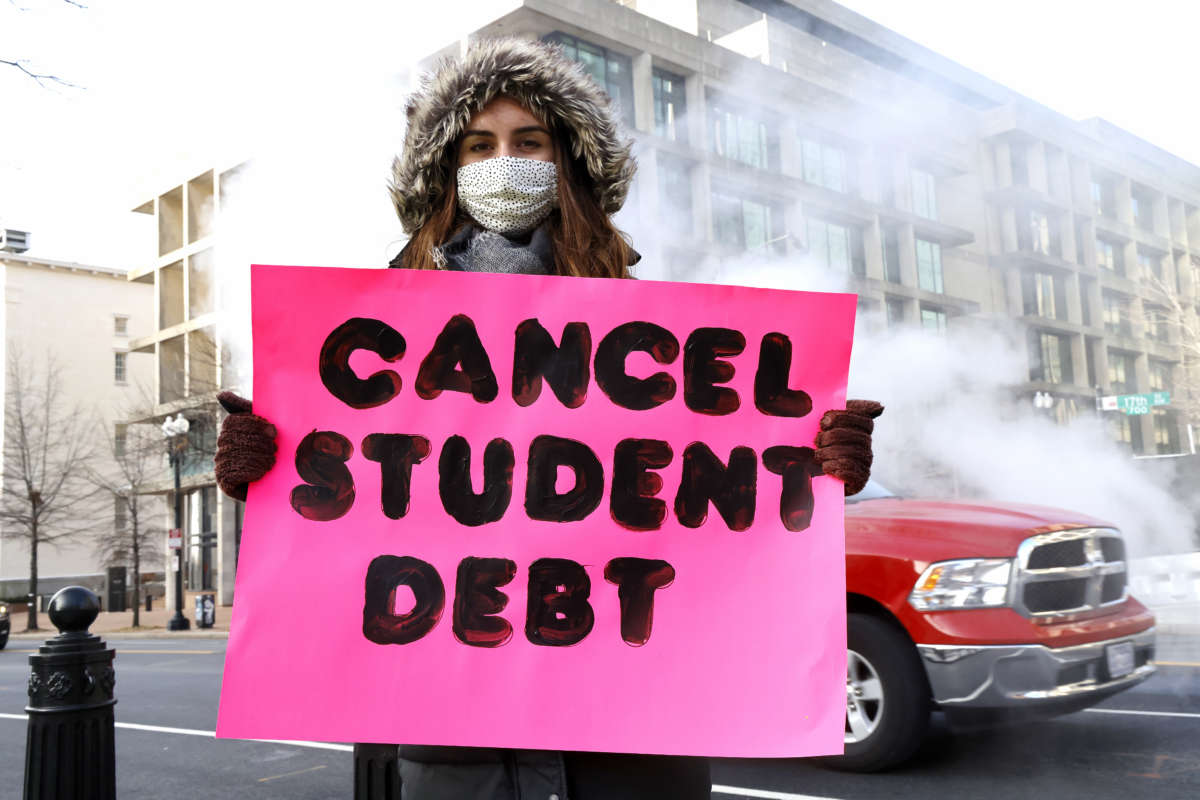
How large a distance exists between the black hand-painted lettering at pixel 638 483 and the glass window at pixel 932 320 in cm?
1374

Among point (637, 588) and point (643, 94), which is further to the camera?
point (643, 94)

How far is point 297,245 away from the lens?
11367mm

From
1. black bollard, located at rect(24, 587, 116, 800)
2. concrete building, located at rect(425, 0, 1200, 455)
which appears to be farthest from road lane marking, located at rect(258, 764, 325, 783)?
concrete building, located at rect(425, 0, 1200, 455)

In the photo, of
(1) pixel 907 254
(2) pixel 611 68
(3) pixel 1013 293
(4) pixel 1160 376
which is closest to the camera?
(1) pixel 907 254

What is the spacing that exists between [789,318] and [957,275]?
522 inches

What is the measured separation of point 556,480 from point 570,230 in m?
0.48

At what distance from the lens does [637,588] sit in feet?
5.46

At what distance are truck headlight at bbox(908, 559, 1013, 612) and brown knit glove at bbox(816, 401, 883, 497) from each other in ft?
9.60

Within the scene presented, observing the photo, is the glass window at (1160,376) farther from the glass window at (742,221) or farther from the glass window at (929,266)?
the glass window at (742,221)

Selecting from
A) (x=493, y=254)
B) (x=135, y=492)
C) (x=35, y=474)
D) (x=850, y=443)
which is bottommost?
(x=850, y=443)

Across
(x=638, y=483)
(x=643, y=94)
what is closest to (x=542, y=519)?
(x=638, y=483)

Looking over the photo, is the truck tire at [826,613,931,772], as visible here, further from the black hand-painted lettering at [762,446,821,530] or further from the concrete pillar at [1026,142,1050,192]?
the concrete pillar at [1026,142,1050,192]

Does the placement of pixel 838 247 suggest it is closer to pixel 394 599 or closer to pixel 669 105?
pixel 669 105

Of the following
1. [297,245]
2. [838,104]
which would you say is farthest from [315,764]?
[838,104]
